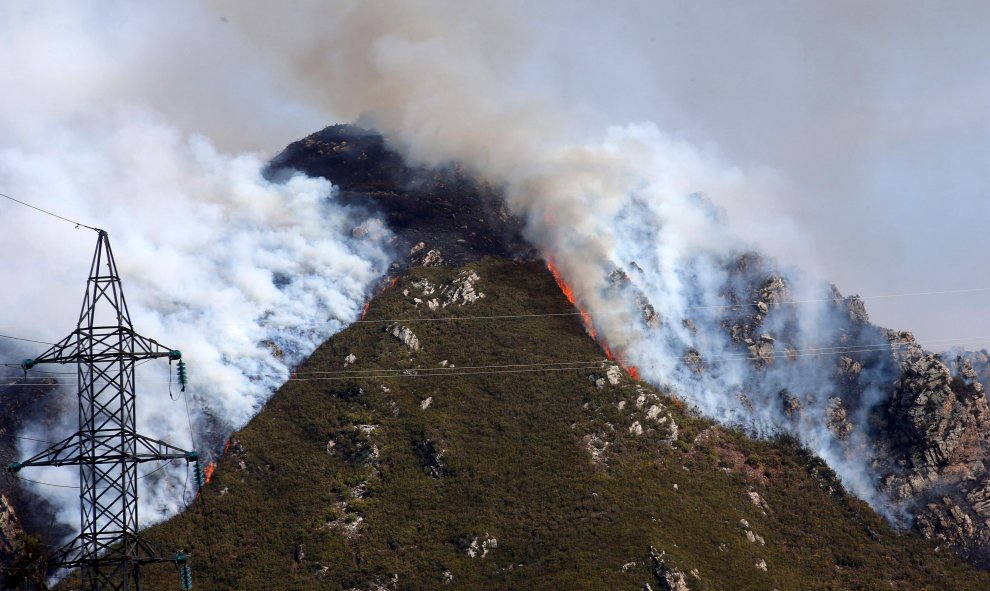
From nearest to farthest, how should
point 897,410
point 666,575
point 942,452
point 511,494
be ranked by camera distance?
point 666,575
point 511,494
point 942,452
point 897,410

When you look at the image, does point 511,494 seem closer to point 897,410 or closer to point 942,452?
point 897,410

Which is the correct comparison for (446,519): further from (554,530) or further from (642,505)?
(642,505)

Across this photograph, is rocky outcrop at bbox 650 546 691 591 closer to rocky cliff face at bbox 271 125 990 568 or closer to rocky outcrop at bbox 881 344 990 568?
rocky cliff face at bbox 271 125 990 568

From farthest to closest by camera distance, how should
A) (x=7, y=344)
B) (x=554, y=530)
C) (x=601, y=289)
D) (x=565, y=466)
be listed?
(x=601, y=289)
(x=7, y=344)
(x=565, y=466)
(x=554, y=530)

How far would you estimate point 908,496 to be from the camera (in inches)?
6599

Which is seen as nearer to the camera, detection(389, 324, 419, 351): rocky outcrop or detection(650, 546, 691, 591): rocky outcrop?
detection(650, 546, 691, 591): rocky outcrop

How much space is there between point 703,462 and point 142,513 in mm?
76290

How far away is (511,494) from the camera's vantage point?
15962 cm

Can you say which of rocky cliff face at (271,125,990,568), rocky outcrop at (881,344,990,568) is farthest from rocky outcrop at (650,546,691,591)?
rocky outcrop at (881,344,990,568)

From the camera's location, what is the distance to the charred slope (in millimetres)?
147000

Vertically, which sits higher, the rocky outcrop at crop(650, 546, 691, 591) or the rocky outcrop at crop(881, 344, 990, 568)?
the rocky outcrop at crop(881, 344, 990, 568)

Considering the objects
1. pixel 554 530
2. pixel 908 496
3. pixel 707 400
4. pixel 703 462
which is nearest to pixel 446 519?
pixel 554 530

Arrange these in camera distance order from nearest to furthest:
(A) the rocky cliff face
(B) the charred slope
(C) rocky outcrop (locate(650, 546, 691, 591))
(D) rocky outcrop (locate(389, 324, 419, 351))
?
(C) rocky outcrop (locate(650, 546, 691, 591)) → (B) the charred slope → (A) the rocky cliff face → (D) rocky outcrop (locate(389, 324, 419, 351))

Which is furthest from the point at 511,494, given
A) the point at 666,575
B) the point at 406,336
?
the point at 406,336
